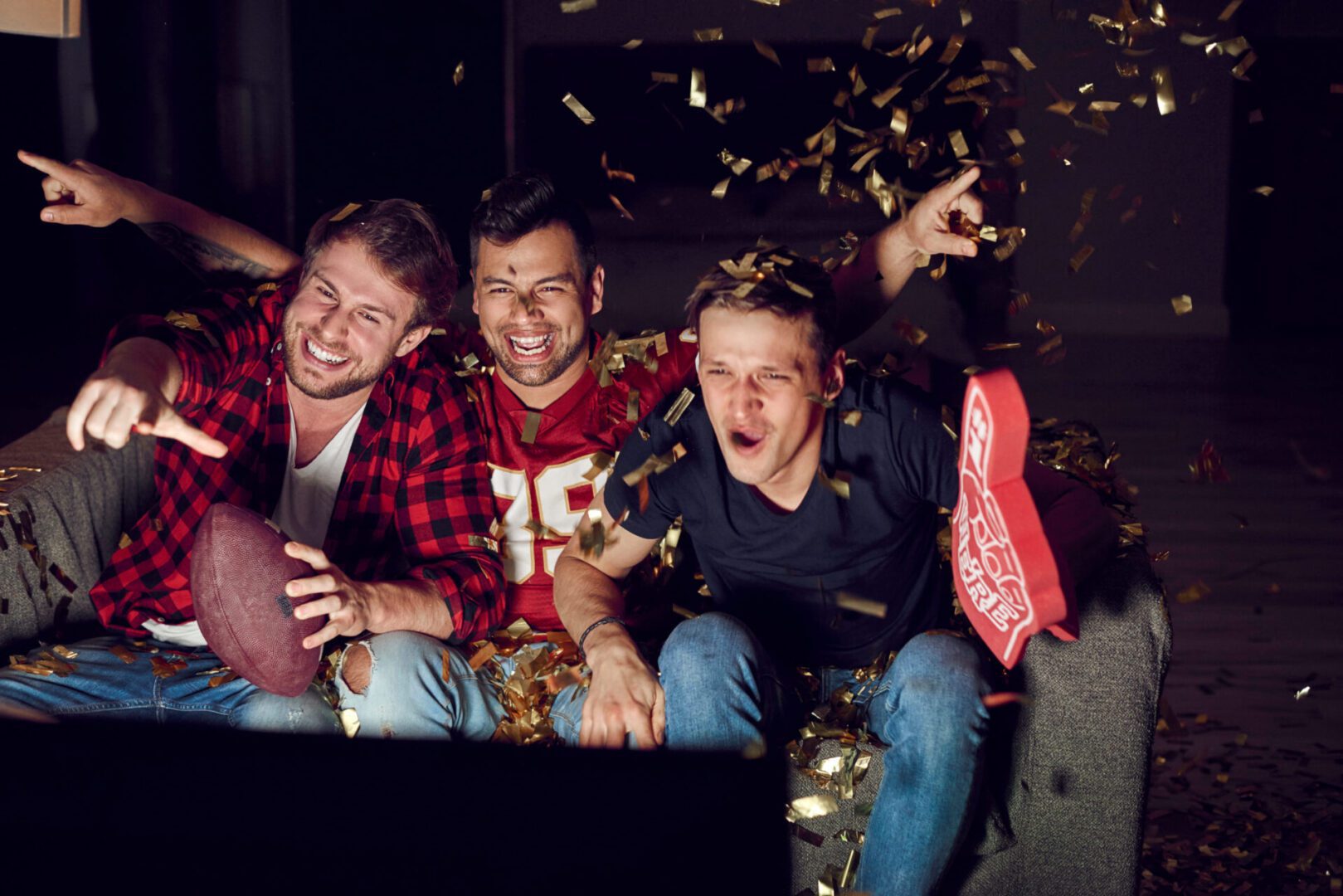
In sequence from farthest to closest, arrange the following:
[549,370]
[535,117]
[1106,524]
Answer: [535,117] < [549,370] < [1106,524]

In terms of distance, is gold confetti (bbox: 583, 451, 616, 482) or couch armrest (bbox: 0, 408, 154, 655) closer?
couch armrest (bbox: 0, 408, 154, 655)

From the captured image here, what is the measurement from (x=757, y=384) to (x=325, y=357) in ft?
2.15

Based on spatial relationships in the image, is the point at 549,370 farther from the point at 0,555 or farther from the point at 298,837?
the point at 298,837

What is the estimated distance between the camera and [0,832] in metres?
1.05

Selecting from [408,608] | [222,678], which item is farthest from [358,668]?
[222,678]

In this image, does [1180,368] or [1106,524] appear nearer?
[1106,524]

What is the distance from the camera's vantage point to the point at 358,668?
1.78 m

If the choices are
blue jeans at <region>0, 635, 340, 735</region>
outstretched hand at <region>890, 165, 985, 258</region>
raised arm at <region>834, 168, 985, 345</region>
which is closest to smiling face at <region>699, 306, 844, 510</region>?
raised arm at <region>834, 168, 985, 345</region>

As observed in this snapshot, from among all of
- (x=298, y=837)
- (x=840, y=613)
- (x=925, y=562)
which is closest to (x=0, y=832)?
(x=298, y=837)

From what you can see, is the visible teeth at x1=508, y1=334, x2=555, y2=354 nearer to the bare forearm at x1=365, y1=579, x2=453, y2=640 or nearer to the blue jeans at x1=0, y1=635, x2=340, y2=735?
the bare forearm at x1=365, y1=579, x2=453, y2=640

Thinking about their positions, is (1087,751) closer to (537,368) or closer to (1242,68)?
(537,368)

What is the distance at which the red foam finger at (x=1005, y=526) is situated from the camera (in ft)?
4.18

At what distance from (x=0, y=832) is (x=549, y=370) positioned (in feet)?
3.68

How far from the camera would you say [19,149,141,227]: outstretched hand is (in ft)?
6.22
